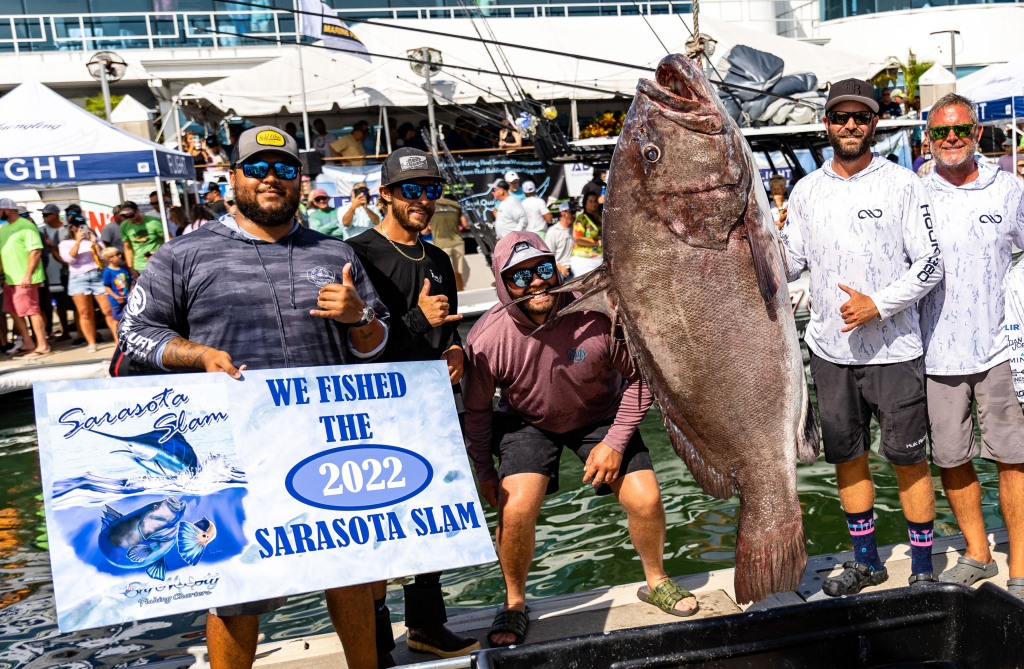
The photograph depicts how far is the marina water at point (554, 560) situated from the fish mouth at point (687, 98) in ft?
10.3

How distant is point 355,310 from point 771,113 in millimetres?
10602

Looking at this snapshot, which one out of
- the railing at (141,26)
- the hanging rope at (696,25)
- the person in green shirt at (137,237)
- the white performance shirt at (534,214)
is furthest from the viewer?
the railing at (141,26)

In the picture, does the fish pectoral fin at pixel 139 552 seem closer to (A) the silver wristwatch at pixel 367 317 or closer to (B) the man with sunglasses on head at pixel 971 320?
(A) the silver wristwatch at pixel 367 317

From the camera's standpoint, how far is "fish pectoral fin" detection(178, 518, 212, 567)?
3033 millimetres

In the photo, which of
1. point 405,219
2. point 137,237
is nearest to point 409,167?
point 405,219

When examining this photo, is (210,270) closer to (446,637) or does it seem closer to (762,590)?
(446,637)

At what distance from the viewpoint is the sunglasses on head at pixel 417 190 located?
4090 millimetres

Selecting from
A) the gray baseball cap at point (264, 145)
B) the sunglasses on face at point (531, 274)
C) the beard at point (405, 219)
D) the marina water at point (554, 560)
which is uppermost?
the gray baseball cap at point (264, 145)

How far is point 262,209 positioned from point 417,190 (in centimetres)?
88

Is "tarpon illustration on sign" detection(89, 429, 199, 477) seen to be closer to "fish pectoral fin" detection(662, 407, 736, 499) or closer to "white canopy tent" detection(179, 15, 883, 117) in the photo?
"fish pectoral fin" detection(662, 407, 736, 499)

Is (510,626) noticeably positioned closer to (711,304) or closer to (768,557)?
(768,557)

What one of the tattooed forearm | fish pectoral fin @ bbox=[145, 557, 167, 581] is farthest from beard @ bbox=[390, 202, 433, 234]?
fish pectoral fin @ bbox=[145, 557, 167, 581]

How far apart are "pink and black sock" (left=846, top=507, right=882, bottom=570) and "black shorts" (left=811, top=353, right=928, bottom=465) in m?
0.29

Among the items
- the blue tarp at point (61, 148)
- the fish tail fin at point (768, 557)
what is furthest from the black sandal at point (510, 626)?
the blue tarp at point (61, 148)
